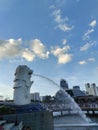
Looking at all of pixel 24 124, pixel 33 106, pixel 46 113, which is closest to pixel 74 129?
pixel 33 106

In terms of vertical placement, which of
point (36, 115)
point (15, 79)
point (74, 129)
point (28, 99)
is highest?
point (15, 79)

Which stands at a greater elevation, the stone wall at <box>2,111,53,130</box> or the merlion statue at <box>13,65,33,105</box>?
the merlion statue at <box>13,65,33,105</box>

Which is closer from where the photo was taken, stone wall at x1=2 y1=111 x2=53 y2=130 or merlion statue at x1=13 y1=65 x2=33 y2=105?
stone wall at x1=2 y1=111 x2=53 y2=130

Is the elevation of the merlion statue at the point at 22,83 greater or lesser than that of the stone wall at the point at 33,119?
greater

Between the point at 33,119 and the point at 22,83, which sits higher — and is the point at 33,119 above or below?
below

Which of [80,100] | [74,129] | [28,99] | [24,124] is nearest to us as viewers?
[24,124]

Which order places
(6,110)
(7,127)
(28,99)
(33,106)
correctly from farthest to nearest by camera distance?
(28,99) → (33,106) → (6,110) → (7,127)

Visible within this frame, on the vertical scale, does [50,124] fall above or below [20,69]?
below

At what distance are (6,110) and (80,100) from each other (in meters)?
144

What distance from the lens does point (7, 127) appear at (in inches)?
640

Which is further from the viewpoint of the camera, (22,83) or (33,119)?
(22,83)

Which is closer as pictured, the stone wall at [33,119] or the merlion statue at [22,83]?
the stone wall at [33,119]

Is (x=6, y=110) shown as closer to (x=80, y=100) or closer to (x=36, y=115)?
(x=36, y=115)

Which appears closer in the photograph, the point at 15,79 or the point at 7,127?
the point at 7,127
